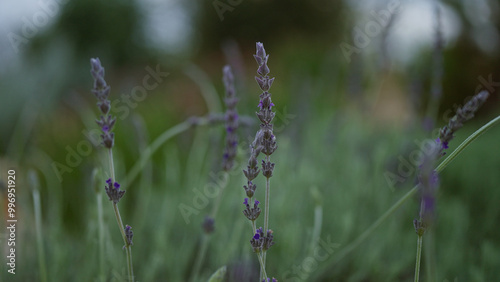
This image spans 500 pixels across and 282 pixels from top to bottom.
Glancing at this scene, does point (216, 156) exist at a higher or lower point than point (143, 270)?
higher

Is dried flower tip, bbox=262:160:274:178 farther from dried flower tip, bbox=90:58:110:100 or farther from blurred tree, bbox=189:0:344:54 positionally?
blurred tree, bbox=189:0:344:54

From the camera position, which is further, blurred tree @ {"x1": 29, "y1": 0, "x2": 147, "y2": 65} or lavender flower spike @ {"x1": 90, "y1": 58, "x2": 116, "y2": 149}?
blurred tree @ {"x1": 29, "y1": 0, "x2": 147, "y2": 65}

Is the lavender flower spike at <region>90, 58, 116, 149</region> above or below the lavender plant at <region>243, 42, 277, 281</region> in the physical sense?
above

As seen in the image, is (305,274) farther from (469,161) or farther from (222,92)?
(222,92)

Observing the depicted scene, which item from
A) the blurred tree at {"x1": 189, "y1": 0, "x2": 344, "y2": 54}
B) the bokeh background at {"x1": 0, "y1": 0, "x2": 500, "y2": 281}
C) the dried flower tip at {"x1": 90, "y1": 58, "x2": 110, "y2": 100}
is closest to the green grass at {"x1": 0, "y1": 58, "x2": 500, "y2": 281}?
the bokeh background at {"x1": 0, "y1": 0, "x2": 500, "y2": 281}

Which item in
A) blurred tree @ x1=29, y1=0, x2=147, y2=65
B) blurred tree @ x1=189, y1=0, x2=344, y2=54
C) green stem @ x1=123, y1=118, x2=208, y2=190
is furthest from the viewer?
blurred tree @ x1=189, y1=0, x2=344, y2=54

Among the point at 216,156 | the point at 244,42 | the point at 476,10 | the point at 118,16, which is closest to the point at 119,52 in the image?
the point at 118,16

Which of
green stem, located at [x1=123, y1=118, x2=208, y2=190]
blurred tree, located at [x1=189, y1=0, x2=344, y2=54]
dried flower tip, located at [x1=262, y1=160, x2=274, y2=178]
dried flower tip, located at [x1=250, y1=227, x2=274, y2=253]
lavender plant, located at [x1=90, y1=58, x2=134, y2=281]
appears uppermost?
blurred tree, located at [x1=189, y1=0, x2=344, y2=54]

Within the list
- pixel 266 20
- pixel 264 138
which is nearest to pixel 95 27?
pixel 266 20

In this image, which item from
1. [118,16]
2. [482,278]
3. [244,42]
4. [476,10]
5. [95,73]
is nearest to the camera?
[95,73]

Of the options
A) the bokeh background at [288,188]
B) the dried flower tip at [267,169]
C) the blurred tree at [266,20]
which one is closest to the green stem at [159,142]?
the bokeh background at [288,188]

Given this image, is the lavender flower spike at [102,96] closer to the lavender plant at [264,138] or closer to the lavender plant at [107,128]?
the lavender plant at [107,128]
